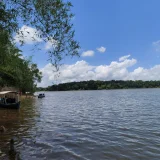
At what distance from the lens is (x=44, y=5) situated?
870 centimetres

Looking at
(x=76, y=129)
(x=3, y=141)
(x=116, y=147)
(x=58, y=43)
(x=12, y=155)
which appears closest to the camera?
(x=58, y=43)

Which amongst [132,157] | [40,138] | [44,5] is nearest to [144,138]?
[132,157]

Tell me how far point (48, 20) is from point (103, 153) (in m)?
7.97

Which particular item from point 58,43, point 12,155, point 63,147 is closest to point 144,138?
point 63,147

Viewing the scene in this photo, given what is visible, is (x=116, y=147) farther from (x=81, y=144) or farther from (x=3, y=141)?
(x=3, y=141)

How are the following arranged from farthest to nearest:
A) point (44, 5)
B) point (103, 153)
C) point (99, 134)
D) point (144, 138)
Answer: point (99, 134)
point (144, 138)
point (103, 153)
point (44, 5)

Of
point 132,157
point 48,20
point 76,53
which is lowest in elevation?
point 132,157

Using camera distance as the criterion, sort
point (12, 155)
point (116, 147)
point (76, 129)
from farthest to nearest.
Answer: point (76, 129), point (116, 147), point (12, 155)

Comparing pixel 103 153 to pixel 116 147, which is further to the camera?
pixel 116 147

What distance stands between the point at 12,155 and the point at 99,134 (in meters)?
7.73

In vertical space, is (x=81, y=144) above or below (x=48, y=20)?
below

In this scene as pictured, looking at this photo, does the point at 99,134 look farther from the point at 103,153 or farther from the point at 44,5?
the point at 44,5

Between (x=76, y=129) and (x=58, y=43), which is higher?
(x=58, y=43)

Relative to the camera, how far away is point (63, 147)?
558 inches
